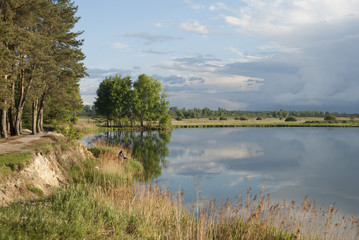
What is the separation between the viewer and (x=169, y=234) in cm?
803

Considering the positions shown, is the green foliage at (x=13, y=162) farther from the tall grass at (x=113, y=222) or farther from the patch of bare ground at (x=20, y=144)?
the tall grass at (x=113, y=222)

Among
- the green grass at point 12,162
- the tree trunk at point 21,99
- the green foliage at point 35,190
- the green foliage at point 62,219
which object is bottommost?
the green foliage at point 35,190

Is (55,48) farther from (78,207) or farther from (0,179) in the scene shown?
(78,207)

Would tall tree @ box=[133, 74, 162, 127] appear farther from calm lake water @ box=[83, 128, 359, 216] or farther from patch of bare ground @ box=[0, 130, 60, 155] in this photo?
patch of bare ground @ box=[0, 130, 60, 155]

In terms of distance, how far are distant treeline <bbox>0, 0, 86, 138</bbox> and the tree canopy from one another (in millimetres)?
37001

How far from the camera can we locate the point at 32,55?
2772cm

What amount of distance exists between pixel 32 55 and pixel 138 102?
49399 millimetres

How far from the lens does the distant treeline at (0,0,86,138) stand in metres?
23.4

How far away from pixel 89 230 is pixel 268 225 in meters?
5.42

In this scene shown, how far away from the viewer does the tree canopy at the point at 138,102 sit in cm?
7862

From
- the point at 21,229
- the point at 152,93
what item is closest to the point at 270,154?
the point at 21,229

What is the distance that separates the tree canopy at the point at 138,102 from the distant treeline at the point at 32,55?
121ft

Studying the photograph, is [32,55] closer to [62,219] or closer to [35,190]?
[35,190]

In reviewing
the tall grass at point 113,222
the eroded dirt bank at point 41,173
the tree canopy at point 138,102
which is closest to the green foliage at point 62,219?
the tall grass at point 113,222
